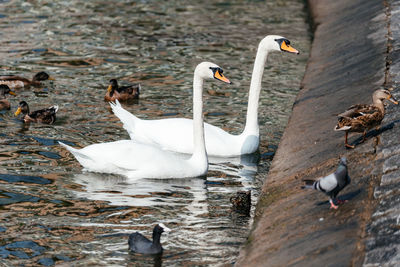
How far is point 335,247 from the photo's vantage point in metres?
7.46

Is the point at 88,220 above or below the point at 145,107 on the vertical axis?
Result: below

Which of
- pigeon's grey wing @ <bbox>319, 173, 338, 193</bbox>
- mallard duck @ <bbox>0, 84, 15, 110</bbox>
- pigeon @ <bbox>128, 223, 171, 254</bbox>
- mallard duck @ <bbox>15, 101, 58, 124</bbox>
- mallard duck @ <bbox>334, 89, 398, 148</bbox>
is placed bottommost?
pigeon @ <bbox>128, 223, 171, 254</bbox>

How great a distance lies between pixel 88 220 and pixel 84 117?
17.0ft

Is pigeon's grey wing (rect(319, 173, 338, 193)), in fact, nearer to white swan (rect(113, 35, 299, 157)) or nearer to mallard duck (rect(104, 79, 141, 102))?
white swan (rect(113, 35, 299, 157))

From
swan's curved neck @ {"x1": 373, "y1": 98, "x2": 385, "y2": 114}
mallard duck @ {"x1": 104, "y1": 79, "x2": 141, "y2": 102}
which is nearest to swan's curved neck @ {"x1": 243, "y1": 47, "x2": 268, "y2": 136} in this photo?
mallard duck @ {"x1": 104, "y1": 79, "x2": 141, "y2": 102}

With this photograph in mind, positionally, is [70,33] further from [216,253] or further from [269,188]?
[216,253]

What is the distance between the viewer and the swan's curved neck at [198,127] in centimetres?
1205

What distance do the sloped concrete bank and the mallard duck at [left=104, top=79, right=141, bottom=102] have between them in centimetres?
331

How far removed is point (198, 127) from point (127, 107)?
13.8ft

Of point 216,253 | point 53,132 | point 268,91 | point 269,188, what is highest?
point 268,91

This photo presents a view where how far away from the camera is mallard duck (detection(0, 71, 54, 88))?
16.5 meters

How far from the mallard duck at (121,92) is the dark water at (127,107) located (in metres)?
0.22

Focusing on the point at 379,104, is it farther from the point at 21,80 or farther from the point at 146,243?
the point at 21,80

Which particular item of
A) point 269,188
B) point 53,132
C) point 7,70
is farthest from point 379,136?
point 7,70
